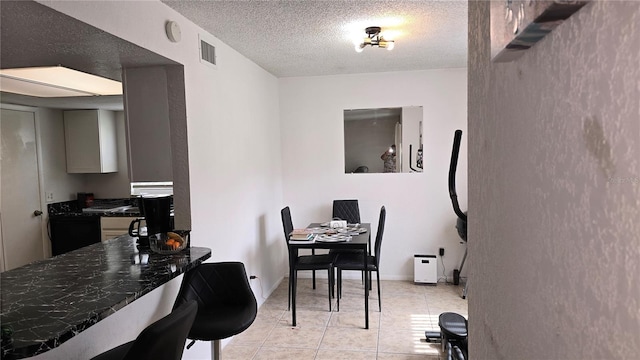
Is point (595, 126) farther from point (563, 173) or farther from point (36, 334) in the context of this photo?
point (36, 334)

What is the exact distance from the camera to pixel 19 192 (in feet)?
14.8

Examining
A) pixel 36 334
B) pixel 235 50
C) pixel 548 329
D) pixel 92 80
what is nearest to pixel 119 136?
pixel 92 80

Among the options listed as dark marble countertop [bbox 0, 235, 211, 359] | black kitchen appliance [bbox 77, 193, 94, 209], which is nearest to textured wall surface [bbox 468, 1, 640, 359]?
dark marble countertop [bbox 0, 235, 211, 359]

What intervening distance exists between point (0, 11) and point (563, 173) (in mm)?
2112

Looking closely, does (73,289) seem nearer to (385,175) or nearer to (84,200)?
(385,175)

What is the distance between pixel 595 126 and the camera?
29cm

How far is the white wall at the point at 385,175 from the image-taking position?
15.8 ft

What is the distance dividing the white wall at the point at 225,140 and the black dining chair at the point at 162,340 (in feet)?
2.18

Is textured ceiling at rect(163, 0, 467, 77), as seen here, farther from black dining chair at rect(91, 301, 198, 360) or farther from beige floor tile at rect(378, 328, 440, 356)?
beige floor tile at rect(378, 328, 440, 356)

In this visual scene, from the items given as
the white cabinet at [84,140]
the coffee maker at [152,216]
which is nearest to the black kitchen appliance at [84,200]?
the white cabinet at [84,140]

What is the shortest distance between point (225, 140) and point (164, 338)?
2186mm

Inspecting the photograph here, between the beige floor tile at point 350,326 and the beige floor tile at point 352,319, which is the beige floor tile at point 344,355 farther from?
the beige floor tile at point 352,319

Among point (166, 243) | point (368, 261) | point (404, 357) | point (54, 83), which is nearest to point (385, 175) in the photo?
point (368, 261)

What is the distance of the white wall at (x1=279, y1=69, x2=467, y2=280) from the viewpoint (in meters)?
4.81
